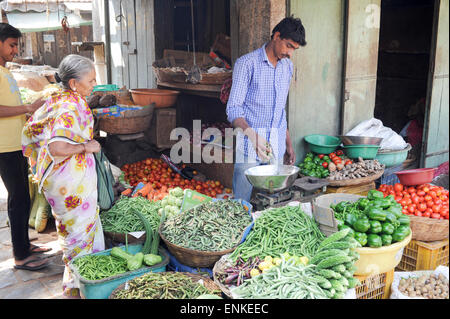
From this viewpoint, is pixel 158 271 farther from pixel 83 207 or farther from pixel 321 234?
pixel 321 234

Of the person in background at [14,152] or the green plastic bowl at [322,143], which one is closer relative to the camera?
the person in background at [14,152]

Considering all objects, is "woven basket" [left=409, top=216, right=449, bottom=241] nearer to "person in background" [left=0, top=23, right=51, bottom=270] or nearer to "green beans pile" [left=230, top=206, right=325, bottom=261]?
"green beans pile" [left=230, top=206, right=325, bottom=261]

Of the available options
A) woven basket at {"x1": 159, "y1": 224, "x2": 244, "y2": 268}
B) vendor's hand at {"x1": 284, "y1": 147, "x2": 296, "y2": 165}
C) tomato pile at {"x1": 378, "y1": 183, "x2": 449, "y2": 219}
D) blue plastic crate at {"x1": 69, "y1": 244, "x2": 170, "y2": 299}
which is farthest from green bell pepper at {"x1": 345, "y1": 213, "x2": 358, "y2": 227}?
blue plastic crate at {"x1": 69, "y1": 244, "x2": 170, "y2": 299}

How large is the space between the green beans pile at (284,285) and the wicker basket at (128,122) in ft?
12.3

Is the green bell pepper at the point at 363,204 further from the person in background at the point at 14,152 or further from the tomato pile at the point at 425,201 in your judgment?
the person in background at the point at 14,152

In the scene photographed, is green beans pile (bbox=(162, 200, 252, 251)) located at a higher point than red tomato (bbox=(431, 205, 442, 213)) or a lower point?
lower

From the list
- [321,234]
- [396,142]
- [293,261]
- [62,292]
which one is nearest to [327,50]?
[396,142]

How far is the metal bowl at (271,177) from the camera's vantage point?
3721 mm

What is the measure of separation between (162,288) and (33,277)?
1853 millimetres

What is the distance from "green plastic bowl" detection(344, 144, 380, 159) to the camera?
500 centimetres

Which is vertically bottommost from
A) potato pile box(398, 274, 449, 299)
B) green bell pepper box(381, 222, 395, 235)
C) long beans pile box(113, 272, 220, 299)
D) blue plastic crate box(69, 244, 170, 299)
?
blue plastic crate box(69, 244, 170, 299)

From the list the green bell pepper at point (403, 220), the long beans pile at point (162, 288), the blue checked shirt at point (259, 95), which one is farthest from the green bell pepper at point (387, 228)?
the blue checked shirt at point (259, 95)

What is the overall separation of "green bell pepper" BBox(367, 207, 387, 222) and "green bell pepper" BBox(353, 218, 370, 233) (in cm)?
7

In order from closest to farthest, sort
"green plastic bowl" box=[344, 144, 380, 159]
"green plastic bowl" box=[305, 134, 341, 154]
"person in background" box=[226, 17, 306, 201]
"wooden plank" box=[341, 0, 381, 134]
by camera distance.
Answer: "person in background" box=[226, 17, 306, 201] < "green plastic bowl" box=[344, 144, 380, 159] < "green plastic bowl" box=[305, 134, 341, 154] < "wooden plank" box=[341, 0, 381, 134]
